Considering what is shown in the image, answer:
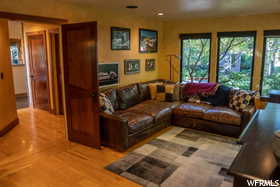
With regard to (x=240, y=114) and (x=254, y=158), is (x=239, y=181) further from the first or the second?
(x=240, y=114)

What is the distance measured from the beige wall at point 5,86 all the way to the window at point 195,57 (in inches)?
162

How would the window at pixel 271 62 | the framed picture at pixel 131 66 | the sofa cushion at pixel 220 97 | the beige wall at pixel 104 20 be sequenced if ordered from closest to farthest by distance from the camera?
the beige wall at pixel 104 20
the sofa cushion at pixel 220 97
the window at pixel 271 62
the framed picture at pixel 131 66

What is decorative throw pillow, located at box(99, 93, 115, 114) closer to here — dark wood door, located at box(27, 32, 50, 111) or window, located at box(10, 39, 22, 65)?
dark wood door, located at box(27, 32, 50, 111)

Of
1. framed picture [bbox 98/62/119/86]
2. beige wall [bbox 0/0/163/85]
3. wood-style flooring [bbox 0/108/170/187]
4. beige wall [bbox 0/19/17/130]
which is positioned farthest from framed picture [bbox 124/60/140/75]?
beige wall [bbox 0/19/17/130]

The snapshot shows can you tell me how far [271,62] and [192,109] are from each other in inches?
87.4

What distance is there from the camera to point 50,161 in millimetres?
3207

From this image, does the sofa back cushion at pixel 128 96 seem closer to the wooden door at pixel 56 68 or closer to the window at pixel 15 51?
the wooden door at pixel 56 68

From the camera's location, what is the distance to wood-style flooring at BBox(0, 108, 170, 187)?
270cm

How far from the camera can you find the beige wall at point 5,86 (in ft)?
13.9

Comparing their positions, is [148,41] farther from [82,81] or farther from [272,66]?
[272,66]

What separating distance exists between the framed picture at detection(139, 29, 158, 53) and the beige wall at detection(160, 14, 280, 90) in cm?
42

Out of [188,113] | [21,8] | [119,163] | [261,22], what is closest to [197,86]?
[188,113]

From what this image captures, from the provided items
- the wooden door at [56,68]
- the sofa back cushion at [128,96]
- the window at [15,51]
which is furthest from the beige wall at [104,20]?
the window at [15,51]

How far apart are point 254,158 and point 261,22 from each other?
14.7 ft
